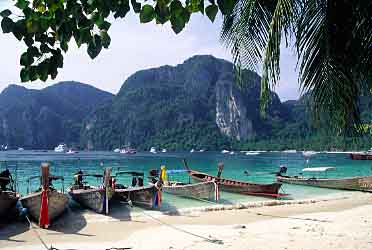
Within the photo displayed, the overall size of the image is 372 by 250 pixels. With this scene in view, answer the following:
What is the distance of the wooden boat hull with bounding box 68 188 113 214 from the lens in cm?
1459

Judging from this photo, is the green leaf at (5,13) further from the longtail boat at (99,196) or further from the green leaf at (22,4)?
the longtail boat at (99,196)

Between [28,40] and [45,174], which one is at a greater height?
[28,40]

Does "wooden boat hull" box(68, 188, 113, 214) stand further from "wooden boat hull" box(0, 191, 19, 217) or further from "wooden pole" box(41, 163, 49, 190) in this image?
"wooden pole" box(41, 163, 49, 190)

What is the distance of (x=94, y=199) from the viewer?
14.8 meters

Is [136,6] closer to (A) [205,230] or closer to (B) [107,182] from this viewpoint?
(A) [205,230]

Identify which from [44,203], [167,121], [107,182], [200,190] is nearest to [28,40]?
[44,203]

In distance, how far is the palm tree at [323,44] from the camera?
5152mm

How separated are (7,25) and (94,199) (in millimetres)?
13576

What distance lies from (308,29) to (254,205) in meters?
12.3

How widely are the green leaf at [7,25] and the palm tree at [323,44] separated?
12.2ft

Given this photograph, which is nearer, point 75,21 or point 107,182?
point 75,21

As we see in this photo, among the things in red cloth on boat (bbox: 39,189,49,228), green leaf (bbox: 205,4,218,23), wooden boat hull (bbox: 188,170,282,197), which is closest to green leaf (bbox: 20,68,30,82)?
green leaf (bbox: 205,4,218,23)

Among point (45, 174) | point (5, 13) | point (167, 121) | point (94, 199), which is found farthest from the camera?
point (167, 121)

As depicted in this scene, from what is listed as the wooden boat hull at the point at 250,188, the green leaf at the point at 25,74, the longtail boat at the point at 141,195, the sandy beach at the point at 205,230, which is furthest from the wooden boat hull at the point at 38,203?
the green leaf at the point at 25,74
